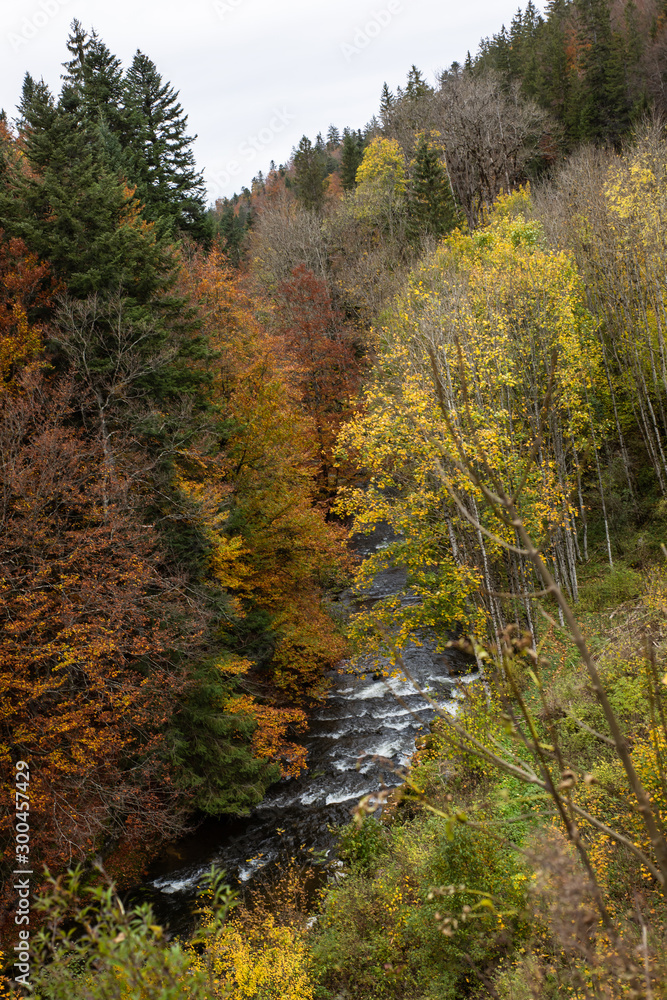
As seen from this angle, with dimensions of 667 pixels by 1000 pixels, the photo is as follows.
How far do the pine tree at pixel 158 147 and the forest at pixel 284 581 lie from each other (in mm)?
185

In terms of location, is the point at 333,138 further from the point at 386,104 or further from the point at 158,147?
the point at 158,147

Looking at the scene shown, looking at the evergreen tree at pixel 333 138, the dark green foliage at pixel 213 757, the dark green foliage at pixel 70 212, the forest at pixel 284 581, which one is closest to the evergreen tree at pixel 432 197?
the forest at pixel 284 581

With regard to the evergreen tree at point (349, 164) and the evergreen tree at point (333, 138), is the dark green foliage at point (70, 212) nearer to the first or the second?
the evergreen tree at point (349, 164)

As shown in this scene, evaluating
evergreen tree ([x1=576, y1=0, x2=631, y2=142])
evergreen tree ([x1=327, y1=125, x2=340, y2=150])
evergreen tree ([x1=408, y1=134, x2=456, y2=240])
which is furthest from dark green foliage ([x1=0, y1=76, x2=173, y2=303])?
evergreen tree ([x1=327, y1=125, x2=340, y2=150])

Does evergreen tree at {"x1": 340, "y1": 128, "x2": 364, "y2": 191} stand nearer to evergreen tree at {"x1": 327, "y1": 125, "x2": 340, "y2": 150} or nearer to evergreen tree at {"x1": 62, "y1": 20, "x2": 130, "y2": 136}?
evergreen tree at {"x1": 62, "y1": 20, "x2": 130, "y2": 136}

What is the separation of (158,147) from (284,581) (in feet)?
65.0

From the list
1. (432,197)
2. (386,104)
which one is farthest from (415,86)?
(432,197)

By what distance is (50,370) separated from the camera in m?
13.1

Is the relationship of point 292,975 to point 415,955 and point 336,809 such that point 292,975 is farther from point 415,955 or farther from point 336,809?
point 336,809

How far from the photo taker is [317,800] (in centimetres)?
1378

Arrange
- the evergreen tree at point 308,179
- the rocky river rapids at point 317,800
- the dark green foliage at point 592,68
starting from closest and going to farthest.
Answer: the rocky river rapids at point 317,800
the dark green foliage at point 592,68
the evergreen tree at point 308,179

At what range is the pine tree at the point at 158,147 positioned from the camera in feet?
79.8

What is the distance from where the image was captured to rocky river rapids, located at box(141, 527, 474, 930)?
11844 millimetres

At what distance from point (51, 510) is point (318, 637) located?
917 cm
